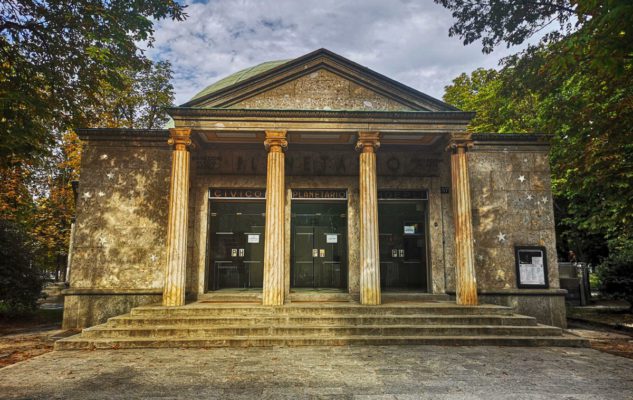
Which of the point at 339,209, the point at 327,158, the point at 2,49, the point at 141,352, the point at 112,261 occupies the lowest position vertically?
the point at 141,352

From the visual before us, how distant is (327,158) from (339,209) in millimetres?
1722

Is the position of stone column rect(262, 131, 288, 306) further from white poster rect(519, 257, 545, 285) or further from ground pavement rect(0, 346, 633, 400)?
white poster rect(519, 257, 545, 285)

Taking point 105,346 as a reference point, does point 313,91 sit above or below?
above

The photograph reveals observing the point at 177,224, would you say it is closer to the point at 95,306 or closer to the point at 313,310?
the point at 95,306

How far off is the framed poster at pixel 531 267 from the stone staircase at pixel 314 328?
2.05 m

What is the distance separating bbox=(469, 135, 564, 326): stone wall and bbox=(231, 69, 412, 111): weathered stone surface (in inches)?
130

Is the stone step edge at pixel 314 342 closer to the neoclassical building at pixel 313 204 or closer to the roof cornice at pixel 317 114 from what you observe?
the neoclassical building at pixel 313 204

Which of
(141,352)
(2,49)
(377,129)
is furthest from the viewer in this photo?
(377,129)

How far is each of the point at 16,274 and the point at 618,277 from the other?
19414 mm

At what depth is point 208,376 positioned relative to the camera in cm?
611

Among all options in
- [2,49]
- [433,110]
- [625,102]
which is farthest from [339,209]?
[2,49]

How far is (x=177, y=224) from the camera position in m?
10.1

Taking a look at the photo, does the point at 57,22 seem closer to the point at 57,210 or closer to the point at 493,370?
the point at 493,370

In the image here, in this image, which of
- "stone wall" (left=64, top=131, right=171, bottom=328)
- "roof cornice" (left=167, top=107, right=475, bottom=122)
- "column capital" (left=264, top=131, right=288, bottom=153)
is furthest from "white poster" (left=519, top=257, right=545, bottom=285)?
"stone wall" (left=64, top=131, right=171, bottom=328)
